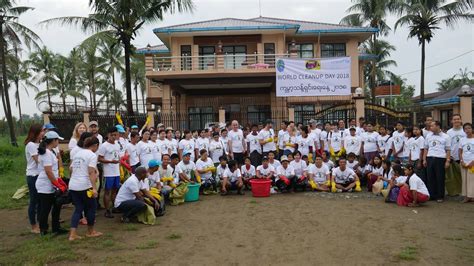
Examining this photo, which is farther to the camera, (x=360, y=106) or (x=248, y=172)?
(x=360, y=106)

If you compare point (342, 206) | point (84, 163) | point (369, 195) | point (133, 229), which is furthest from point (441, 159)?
point (84, 163)

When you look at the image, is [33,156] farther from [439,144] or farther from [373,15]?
[373,15]

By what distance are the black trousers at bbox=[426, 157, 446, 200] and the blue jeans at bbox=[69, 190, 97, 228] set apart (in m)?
7.00

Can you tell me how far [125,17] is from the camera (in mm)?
16812

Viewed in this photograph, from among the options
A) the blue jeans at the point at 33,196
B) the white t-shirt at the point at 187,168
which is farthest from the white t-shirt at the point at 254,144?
the blue jeans at the point at 33,196

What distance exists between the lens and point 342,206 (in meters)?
7.96

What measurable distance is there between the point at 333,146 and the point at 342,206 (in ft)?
10.3

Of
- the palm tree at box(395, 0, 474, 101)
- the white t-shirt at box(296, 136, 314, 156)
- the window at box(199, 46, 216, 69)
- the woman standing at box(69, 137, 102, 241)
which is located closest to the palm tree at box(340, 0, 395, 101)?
the palm tree at box(395, 0, 474, 101)

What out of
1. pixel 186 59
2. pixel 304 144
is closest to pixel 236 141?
pixel 304 144

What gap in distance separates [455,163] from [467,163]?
0.57 m

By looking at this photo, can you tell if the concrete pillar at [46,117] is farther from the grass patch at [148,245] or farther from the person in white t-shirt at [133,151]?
the grass patch at [148,245]

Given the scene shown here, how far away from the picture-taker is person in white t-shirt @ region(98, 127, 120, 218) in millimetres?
6934

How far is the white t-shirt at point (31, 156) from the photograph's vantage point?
5.92 meters

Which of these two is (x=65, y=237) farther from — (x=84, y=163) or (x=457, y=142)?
(x=457, y=142)
